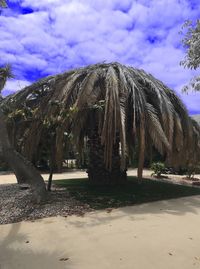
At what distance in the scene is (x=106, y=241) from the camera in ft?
20.9

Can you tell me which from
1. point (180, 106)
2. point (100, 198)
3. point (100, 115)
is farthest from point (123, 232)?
point (180, 106)

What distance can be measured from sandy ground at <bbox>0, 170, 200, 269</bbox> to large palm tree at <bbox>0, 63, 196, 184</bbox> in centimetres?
213

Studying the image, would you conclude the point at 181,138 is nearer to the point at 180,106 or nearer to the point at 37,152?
the point at 180,106

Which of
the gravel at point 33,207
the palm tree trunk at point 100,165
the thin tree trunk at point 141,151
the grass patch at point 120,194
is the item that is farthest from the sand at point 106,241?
the palm tree trunk at point 100,165

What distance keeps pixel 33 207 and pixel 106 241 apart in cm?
285

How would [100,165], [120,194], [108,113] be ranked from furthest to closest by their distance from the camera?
[100,165] → [120,194] → [108,113]

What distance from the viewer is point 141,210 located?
353 inches

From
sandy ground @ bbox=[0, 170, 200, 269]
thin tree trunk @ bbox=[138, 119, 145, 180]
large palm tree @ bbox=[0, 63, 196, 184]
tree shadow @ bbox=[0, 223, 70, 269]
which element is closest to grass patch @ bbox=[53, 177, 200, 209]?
large palm tree @ bbox=[0, 63, 196, 184]

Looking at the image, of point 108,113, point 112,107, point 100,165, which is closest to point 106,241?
point 108,113

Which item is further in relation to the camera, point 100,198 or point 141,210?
point 100,198

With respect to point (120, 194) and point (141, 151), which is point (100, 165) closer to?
point (120, 194)

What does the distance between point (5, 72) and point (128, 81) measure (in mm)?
3511

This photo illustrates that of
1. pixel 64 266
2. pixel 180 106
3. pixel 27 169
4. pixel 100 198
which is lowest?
pixel 64 266

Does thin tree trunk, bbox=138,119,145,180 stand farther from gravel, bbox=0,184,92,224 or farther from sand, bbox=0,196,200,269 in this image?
gravel, bbox=0,184,92,224
